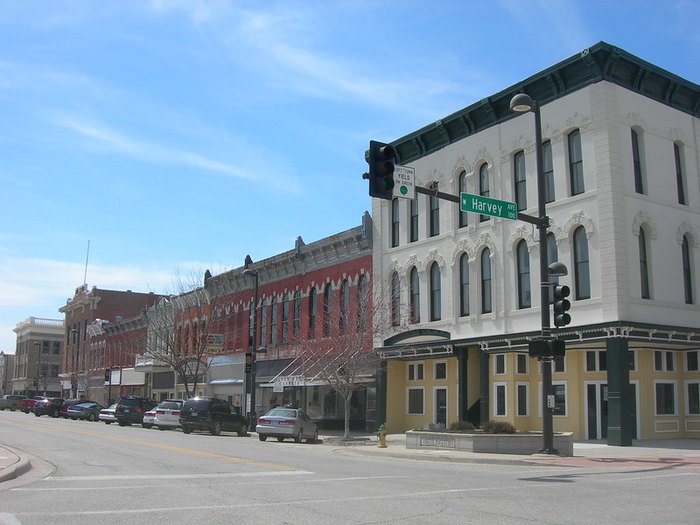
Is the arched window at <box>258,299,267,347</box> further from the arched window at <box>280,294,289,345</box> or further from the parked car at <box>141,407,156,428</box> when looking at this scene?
the parked car at <box>141,407,156,428</box>

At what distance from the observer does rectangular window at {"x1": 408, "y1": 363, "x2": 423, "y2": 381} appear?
35.8m

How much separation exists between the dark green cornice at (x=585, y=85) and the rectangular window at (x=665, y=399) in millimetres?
11238

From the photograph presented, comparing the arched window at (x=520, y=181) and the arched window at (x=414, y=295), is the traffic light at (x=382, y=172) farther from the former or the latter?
the arched window at (x=414, y=295)

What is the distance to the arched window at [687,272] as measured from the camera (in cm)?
2825

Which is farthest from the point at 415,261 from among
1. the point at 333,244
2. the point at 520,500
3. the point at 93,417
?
the point at 93,417

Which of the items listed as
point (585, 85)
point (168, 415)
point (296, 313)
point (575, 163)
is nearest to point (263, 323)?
point (296, 313)

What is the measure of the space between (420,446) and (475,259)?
10.7m

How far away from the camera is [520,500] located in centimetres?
1131

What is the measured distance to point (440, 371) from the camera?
34469 millimetres

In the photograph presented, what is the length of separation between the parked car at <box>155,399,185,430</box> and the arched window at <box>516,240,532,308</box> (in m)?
19.0

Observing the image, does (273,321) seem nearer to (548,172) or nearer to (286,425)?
(286,425)

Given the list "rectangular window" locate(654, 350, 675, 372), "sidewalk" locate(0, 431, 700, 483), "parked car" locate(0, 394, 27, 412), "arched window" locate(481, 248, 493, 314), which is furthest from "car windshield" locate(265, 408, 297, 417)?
"parked car" locate(0, 394, 27, 412)

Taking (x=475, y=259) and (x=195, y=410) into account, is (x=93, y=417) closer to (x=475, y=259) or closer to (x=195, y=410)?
(x=195, y=410)

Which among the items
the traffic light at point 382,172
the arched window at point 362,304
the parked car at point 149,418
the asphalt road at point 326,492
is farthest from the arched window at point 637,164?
the parked car at point 149,418
